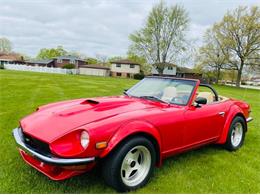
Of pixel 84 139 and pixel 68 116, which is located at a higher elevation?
pixel 68 116

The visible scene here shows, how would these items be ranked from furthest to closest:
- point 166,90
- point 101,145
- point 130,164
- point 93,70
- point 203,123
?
point 93,70 < point 166,90 < point 203,123 < point 130,164 < point 101,145

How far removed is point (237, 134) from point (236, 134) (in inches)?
1.4

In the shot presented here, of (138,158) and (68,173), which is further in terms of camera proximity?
(138,158)

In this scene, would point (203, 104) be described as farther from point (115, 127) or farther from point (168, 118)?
point (115, 127)

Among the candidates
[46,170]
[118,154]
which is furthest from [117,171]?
[46,170]

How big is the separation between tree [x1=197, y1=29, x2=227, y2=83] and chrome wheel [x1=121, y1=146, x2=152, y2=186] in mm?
39049

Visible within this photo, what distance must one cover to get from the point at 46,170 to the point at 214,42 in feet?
136

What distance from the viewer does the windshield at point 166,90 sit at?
147 inches

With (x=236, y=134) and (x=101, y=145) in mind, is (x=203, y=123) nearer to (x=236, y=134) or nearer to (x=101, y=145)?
(x=236, y=134)

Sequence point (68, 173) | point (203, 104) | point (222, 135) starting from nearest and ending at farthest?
point (68, 173) < point (203, 104) < point (222, 135)

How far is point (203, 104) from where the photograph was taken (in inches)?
150

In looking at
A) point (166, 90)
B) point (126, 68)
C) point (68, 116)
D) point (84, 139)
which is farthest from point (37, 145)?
point (126, 68)

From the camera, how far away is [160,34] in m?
40.5

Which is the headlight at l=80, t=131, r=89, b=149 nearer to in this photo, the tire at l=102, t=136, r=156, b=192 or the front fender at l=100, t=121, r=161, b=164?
the front fender at l=100, t=121, r=161, b=164
